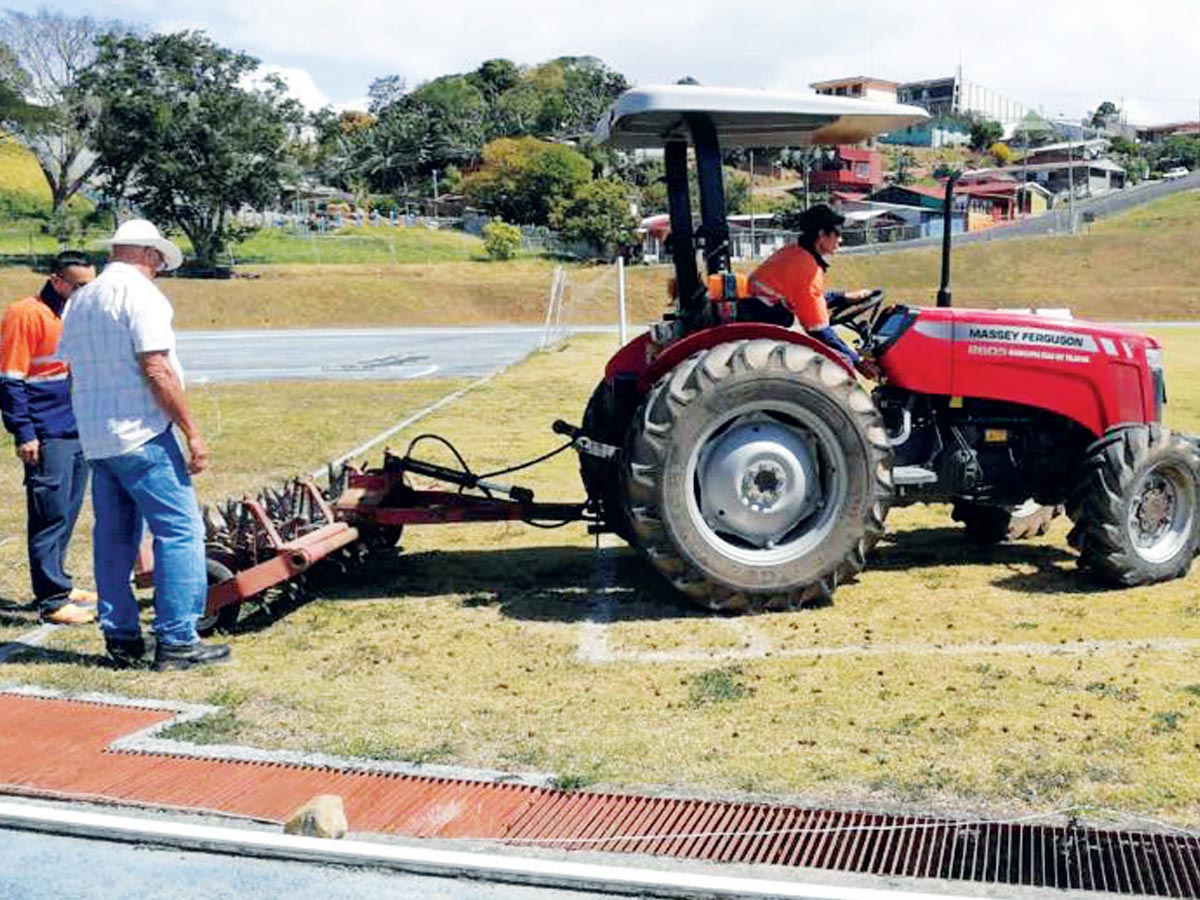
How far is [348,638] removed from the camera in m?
6.13

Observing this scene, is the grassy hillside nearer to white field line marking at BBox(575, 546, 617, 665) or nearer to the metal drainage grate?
white field line marking at BBox(575, 546, 617, 665)

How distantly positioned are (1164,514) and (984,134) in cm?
13239

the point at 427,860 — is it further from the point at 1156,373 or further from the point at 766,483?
the point at 1156,373

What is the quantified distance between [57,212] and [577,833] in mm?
67355

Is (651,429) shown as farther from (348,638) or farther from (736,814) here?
(736,814)

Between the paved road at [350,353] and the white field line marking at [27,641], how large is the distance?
13.9 m

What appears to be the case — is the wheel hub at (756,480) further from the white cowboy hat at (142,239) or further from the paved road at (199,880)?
the paved road at (199,880)

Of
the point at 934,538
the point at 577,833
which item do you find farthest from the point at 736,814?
the point at 934,538

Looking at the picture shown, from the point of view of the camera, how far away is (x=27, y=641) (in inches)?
243

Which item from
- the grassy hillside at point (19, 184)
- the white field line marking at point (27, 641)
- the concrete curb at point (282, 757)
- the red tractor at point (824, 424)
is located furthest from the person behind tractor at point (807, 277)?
the grassy hillside at point (19, 184)

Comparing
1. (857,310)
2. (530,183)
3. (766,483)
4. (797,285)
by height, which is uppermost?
(530,183)

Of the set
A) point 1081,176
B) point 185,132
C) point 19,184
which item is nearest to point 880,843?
point 185,132

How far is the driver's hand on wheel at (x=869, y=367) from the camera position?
6.91 meters

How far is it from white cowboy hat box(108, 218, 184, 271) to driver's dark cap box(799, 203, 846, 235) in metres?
3.06
